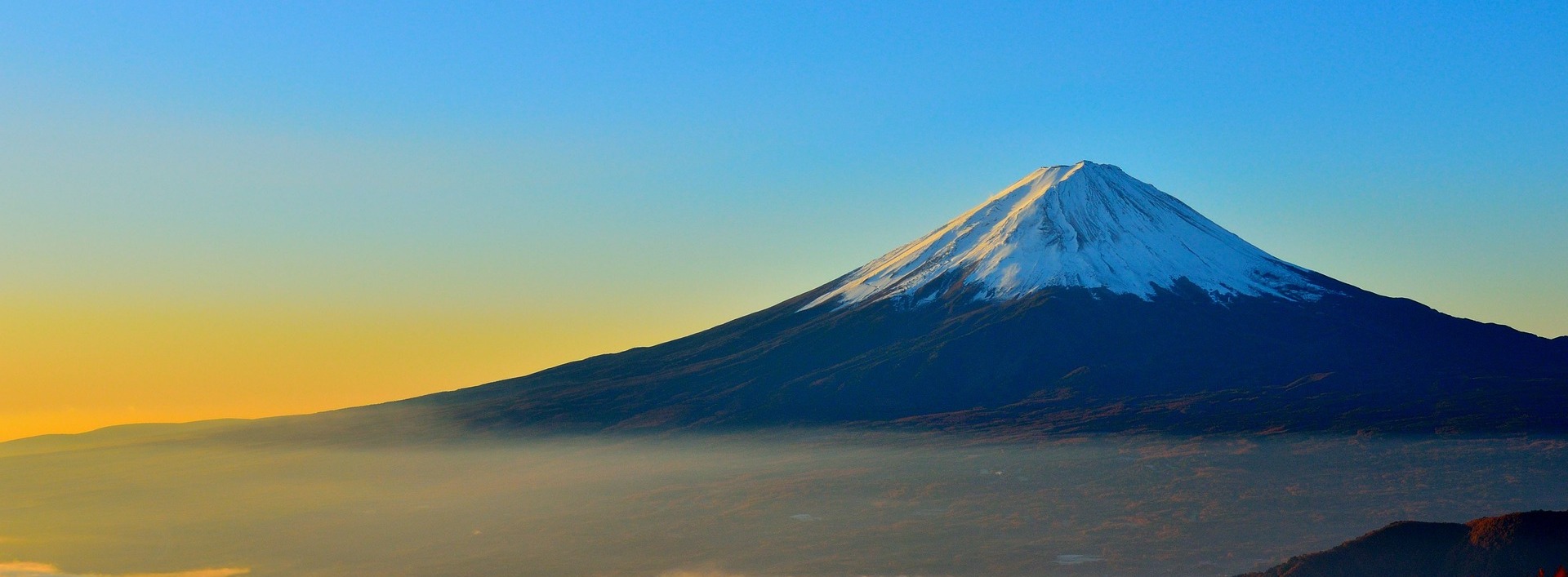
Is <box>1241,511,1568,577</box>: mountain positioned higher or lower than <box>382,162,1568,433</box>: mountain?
lower

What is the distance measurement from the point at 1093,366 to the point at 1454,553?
4334 inches

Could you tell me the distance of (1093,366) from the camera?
174000 millimetres

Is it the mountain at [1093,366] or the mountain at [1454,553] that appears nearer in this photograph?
the mountain at [1454,553]

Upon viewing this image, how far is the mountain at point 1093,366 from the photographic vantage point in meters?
155

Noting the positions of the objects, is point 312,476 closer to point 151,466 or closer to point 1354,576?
point 151,466

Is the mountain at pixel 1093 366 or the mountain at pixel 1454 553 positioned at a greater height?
the mountain at pixel 1093 366

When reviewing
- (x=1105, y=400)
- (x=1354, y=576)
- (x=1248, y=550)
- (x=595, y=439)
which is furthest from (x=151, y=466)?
(x=1354, y=576)

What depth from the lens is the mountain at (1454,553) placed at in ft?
206

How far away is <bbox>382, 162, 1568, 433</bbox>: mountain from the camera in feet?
509

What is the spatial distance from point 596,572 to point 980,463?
1747 inches

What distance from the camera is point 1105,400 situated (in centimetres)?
16400

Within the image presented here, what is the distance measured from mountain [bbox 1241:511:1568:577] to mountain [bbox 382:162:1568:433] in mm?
82787

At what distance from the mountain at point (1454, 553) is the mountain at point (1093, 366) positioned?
272ft

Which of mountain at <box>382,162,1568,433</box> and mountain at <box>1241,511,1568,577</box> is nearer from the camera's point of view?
mountain at <box>1241,511,1568,577</box>
